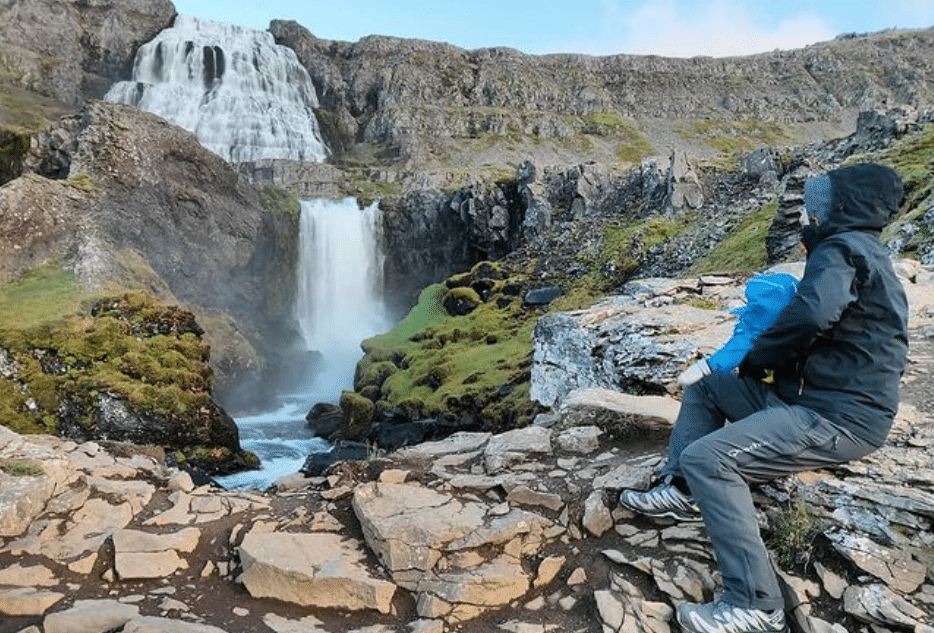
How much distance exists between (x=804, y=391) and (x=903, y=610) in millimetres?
1905

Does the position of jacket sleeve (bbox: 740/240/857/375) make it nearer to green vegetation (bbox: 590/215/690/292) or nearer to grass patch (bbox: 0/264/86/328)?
grass patch (bbox: 0/264/86/328)

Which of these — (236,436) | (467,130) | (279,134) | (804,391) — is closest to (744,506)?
(804,391)

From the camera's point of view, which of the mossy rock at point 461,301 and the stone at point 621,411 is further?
the mossy rock at point 461,301

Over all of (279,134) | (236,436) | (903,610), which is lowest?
(236,436)

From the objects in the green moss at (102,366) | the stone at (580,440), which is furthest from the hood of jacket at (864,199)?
the green moss at (102,366)

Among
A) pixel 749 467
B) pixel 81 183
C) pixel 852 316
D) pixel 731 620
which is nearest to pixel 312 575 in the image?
pixel 731 620

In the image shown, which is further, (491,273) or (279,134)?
(279,134)

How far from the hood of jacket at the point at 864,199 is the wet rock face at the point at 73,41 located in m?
116

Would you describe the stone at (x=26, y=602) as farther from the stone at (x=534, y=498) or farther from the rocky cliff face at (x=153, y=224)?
the rocky cliff face at (x=153, y=224)

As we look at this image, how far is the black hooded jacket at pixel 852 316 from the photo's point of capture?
4.71m

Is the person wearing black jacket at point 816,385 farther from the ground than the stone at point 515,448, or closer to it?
farther from the ground

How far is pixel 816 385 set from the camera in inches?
198

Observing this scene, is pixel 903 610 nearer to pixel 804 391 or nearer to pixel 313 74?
pixel 804 391

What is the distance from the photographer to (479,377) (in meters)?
30.7
